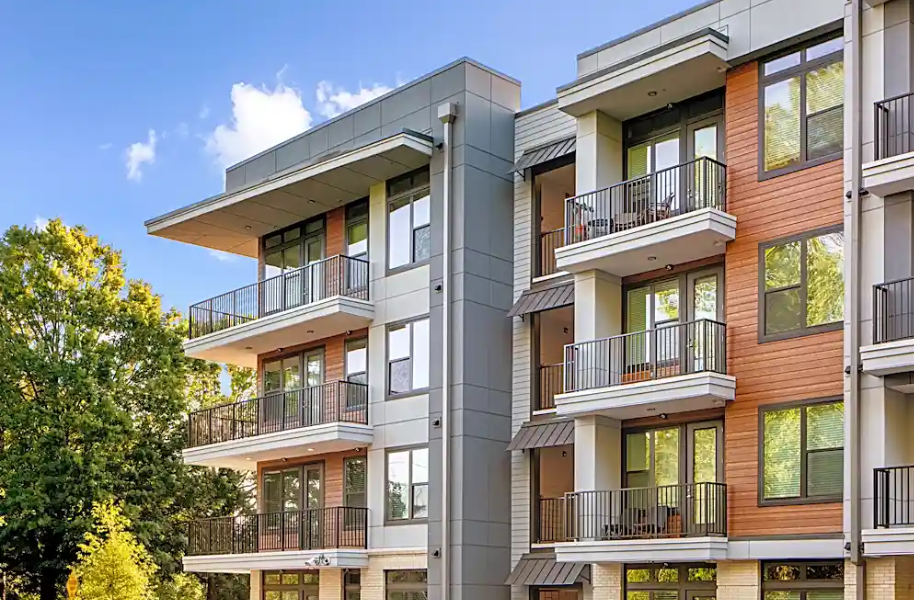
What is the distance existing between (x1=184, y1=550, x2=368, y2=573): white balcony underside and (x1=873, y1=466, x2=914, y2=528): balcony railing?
12.7 metres

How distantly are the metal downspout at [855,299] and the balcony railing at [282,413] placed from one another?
1257 centimetres

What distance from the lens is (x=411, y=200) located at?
98.9ft

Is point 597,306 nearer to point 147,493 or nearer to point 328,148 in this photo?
point 328,148

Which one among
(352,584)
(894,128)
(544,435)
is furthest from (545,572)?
(894,128)

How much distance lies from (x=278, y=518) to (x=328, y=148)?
890cm

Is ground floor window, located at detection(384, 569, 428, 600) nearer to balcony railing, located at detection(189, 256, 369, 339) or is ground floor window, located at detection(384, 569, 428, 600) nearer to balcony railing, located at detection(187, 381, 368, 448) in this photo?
balcony railing, located at detection(187, 381, 368, 448)

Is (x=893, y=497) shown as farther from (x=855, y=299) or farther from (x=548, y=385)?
(x=548, y=385)

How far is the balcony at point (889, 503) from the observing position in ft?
64.7

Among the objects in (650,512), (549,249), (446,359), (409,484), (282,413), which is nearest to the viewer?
(650,512)

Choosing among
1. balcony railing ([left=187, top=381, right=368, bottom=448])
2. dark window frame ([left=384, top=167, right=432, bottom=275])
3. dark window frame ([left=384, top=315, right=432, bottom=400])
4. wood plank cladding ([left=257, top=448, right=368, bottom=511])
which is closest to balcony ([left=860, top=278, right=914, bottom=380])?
dark window frame ([left=384, top=315, right=432, bottom=400])

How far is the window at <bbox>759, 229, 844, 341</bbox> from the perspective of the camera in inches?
858

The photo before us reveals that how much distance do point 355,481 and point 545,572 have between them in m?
5.98

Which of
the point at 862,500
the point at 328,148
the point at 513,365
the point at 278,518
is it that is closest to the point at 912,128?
the point at 862,500

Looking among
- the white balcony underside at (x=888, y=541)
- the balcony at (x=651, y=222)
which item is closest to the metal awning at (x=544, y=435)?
the balcony at (x=651, y=222)
